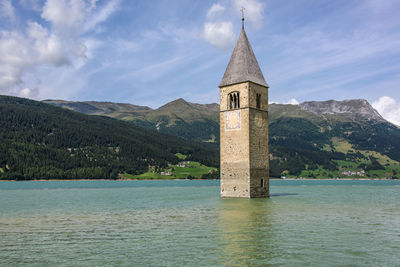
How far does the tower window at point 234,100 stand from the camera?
52.4m

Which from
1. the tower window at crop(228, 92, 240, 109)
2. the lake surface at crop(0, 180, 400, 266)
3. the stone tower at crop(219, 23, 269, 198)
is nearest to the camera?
the lake surface at crop(0, 180, 400, 266)

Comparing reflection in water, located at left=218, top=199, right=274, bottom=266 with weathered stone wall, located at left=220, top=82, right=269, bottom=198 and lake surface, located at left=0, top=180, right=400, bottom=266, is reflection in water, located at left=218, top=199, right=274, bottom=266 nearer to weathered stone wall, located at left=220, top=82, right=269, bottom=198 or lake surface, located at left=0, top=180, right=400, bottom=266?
lake surface, located at left=0, top=180, right=400, bottom=266

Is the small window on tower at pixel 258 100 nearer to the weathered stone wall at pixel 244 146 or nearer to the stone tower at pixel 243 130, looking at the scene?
the stone tower at pixel 243 130

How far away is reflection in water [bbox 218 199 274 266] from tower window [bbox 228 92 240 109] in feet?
55.4

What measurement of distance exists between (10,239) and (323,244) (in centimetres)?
1852

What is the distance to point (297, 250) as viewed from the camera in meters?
19.8

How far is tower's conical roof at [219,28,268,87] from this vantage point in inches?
2064

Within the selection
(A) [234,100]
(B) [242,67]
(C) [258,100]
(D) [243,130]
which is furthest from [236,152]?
(B) [242,67]

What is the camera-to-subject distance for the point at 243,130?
5038cm

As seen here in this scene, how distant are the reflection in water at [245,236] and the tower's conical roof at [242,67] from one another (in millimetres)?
19564

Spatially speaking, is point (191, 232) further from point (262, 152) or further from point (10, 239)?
point (262, 152)

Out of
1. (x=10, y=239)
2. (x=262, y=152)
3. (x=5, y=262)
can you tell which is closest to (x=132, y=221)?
(x=10, y=239)

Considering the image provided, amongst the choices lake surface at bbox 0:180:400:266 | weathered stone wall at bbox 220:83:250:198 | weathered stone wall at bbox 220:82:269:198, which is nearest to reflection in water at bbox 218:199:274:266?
lake surface at bbox 0:180:400:266

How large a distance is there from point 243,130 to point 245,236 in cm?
2739
